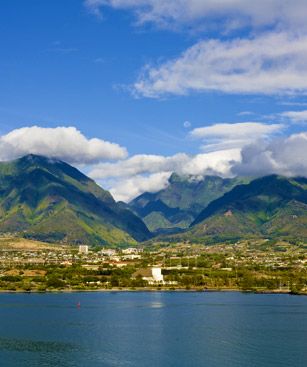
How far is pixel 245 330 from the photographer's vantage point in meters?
113

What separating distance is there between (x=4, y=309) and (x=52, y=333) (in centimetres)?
4170

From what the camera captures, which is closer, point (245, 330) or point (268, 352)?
point (268, 352)

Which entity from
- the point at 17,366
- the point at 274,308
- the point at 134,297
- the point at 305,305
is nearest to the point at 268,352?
the point at 17,366

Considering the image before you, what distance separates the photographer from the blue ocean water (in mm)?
86188

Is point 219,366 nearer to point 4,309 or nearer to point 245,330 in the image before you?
point 245,330

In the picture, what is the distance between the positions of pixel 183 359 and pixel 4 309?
73450 mm

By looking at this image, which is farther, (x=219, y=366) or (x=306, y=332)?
(x=306, y=332)

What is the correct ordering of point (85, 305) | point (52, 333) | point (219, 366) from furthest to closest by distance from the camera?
point (85, 305)
point (52, 333)
point (219, 366)

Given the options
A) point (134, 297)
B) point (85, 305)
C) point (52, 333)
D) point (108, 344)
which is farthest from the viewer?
point (134, 297)

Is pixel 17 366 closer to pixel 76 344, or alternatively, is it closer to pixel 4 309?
pixel 76 344

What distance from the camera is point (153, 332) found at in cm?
11050

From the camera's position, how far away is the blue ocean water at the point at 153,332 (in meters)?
86.2

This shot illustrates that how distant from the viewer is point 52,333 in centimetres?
11062

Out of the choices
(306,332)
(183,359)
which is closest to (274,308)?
(306,332)
